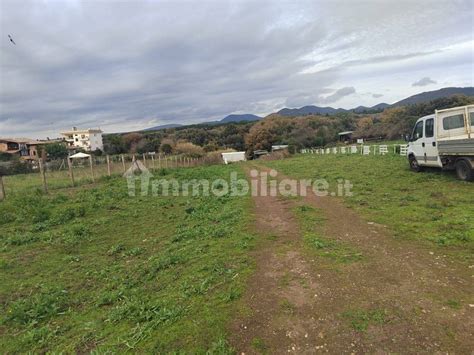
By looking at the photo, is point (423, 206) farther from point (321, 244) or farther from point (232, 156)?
point (232, 156)

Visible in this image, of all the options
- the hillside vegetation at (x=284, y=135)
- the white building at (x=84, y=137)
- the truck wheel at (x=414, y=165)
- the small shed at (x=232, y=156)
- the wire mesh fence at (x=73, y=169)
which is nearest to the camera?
the truck wheel at (x=414, y=165)

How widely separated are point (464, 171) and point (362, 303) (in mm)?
9081

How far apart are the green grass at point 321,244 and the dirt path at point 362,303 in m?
0.14

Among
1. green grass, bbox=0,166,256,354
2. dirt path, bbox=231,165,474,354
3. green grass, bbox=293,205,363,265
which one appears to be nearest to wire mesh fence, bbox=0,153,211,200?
green grass, bbox=0,166,256,354

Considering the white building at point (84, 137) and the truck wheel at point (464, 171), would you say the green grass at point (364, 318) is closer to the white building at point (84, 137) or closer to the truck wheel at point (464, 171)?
the truck wheel at point (464, 171)

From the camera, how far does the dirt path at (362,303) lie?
2957mm

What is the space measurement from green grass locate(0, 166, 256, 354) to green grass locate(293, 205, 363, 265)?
44.6 inches

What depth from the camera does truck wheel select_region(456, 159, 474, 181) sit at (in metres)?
9.87

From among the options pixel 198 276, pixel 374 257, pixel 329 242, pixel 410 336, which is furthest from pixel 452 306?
pixel 198 276

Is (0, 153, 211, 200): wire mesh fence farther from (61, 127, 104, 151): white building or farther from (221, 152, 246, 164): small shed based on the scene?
(61, 127, 104, 151): white building

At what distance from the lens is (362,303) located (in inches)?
141

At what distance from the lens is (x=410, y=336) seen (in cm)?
297

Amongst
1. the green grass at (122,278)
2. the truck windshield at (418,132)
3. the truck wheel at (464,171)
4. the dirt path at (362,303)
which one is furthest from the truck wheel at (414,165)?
the dirt path at (362,303)

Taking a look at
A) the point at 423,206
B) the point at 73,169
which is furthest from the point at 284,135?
the point at 423,206
